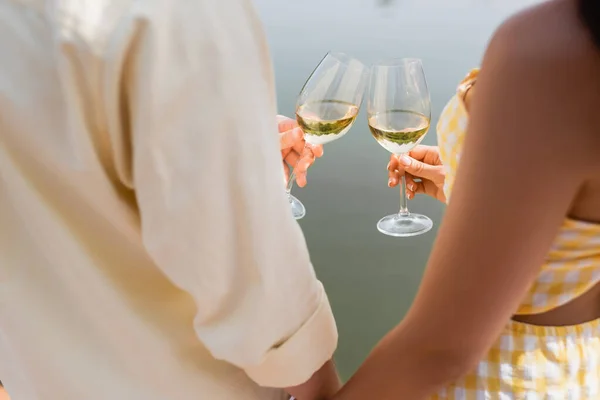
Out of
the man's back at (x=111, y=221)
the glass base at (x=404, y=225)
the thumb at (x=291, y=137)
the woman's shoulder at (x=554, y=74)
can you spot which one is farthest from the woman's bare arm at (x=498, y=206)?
the thumb at (x=291, y=137)

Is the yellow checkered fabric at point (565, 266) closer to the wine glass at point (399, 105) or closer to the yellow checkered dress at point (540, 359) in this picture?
the yellow checkered dress at point (540, 359)

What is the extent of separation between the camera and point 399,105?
0.87 meters

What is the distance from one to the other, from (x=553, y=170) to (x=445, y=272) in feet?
0.38

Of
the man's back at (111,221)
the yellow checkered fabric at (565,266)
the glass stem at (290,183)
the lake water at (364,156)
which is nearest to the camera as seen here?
the man's back at (111,221)

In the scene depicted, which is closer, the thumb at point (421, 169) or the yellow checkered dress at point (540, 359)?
the yellow checkered dress at point (540, 359)

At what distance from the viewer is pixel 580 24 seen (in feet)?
1.47

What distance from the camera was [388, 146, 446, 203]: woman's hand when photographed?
0.99m

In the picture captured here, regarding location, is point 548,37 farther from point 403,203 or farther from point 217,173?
point 403,203

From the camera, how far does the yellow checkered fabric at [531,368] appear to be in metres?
0.61

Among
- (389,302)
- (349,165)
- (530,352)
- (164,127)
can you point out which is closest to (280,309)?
(164,127)

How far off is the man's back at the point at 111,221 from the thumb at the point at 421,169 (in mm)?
497

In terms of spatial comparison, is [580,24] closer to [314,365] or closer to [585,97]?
[585,97]

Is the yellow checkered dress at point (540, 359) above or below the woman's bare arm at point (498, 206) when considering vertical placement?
below

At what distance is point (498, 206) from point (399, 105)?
1.34 feet
